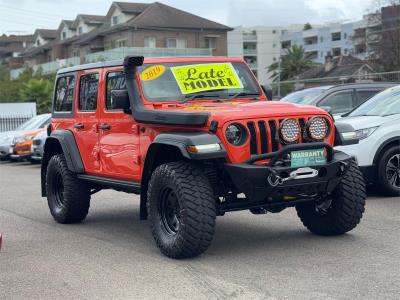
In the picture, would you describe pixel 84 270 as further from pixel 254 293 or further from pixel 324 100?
pixel 324 100

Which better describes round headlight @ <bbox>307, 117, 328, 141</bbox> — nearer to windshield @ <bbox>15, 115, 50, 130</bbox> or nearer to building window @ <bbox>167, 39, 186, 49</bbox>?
windshield @ <bbox>15, 115, 50, 130</bbox>

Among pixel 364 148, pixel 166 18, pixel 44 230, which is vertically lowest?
pixel 44 230

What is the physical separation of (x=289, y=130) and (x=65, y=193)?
3484mm

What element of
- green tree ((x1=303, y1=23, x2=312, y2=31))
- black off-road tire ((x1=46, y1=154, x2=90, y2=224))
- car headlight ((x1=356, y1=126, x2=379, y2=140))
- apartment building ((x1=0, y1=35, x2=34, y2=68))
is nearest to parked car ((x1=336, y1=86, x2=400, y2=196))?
car headlight ((x1=356, y1=126, x2=379, y2=140))

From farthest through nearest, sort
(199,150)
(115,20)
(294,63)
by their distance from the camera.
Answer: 1. (294,63)
2. (115,20)
3. (199,150)

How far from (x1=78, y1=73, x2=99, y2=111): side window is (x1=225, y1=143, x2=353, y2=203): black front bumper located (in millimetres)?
2754

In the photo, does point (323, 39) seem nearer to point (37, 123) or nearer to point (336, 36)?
point (336, 36)

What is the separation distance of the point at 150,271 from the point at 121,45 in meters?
58.1

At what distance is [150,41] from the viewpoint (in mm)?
62281

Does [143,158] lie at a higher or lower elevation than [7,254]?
higher

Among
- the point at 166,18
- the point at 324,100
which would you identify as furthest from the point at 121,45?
the point at 324,100

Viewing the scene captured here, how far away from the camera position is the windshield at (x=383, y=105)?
10.6 metres

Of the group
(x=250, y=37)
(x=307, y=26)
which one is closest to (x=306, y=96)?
(x=250, y=37)

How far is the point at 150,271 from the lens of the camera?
6.31m
